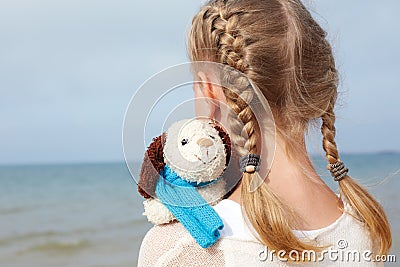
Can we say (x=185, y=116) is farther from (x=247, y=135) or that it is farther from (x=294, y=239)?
(x=294, y=239)

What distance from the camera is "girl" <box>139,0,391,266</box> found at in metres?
1.35

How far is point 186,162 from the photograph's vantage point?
135 centimetres

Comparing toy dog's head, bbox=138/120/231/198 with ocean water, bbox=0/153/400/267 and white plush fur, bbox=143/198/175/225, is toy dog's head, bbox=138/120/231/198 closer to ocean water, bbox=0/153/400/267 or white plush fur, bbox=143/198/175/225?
white plush fur, bbox=143/198/175/225

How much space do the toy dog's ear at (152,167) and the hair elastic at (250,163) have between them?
0.56ft

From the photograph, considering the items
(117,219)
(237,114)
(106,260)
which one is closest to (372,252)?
(237,114)

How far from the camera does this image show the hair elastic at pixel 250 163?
136cm

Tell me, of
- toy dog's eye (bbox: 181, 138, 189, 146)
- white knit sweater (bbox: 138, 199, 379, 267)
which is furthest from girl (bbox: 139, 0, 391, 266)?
toy dog's eye (bbox: 181, 138, 189, 146)

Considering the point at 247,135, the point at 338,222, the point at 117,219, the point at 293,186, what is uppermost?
the point at 247,135

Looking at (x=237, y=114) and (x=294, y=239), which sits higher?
(x=237, y=114)

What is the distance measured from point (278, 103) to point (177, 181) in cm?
29

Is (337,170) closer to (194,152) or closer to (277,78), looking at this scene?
(277,78)

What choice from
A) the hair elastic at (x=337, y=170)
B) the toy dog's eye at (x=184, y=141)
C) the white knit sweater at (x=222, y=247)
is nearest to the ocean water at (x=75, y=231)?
the hair elastic at (x=337, y=170)

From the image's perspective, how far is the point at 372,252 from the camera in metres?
1.50

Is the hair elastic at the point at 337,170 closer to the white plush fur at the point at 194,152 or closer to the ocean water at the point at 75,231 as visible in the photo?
the white plush fur at the point at 194,152
